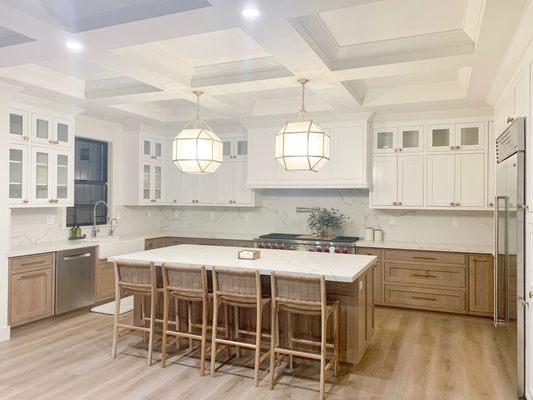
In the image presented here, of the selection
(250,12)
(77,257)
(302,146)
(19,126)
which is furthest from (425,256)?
(19,126)

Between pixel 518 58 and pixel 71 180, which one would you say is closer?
pixel 518 58

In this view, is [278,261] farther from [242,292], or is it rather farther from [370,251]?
[370,251]

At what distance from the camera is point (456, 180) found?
17.1 feet

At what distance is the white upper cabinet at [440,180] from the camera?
17.1 feet

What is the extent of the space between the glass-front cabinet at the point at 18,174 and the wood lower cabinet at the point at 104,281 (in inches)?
48.7

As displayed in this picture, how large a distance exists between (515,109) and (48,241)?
523cm

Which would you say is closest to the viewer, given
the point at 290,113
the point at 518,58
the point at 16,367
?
the point at 518,58

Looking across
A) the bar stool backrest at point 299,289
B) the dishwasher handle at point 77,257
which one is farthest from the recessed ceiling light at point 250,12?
the dishwasher handle at point 77,257

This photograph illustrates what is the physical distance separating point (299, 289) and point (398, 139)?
10.4 feet

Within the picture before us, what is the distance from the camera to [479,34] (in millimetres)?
2820

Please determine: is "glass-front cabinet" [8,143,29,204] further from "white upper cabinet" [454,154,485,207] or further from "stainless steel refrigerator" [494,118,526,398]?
"white upper cabinet" [454,154,485,207]

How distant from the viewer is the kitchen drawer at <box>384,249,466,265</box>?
4996 mm

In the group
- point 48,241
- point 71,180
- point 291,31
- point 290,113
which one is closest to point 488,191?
point 290,113

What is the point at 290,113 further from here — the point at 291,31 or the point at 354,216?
the point at 291,31
